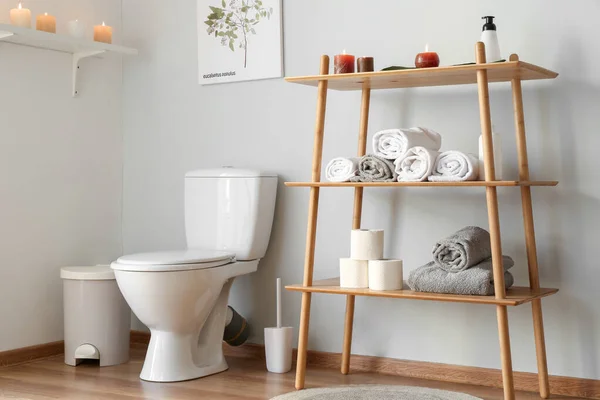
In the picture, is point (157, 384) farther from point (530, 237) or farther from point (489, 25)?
point (489, 25)

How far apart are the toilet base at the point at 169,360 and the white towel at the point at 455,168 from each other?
1055 mm

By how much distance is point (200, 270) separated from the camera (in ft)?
9.20

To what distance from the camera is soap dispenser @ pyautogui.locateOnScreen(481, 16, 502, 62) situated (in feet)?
8.21

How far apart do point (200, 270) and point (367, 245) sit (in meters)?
0.58

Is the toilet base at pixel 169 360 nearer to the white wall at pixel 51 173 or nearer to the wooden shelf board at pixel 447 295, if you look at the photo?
the wooden shelf board at pixel 447 295

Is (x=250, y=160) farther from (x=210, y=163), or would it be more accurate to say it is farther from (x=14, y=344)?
(x=14, y=344)

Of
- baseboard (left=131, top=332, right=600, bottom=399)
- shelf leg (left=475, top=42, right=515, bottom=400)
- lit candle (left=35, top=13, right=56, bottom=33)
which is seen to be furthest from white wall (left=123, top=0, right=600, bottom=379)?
lit candle (left=35, top=13, right=56, bottom=33)

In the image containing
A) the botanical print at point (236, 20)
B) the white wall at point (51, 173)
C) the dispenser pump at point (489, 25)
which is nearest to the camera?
the dispenser pump at point (489, 25)

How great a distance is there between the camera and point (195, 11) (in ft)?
11.2

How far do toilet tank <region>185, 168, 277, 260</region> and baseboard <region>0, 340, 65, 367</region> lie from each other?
0.72 metres

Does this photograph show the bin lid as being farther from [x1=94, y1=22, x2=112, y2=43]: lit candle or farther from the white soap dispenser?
the white soap dispenser

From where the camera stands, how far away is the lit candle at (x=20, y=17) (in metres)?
3.00

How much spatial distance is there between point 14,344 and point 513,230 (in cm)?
189

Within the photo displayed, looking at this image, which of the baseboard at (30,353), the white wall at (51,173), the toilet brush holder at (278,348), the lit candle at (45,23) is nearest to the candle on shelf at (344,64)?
the toilet brush holder at (278,348)
